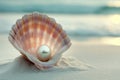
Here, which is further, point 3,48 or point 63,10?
point 63,10

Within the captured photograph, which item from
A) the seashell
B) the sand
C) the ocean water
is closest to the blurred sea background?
the ocean water

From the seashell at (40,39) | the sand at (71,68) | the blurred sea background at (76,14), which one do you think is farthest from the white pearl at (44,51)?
the blurred sea background at (76,14)

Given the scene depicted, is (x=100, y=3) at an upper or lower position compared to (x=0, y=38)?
upper

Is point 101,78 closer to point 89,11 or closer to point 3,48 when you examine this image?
point 3,48

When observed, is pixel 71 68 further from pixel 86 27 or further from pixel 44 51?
pixel 86 27

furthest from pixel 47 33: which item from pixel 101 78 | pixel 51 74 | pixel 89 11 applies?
pixel 89 11

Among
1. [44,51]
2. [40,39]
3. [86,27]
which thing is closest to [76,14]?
[86,27]
